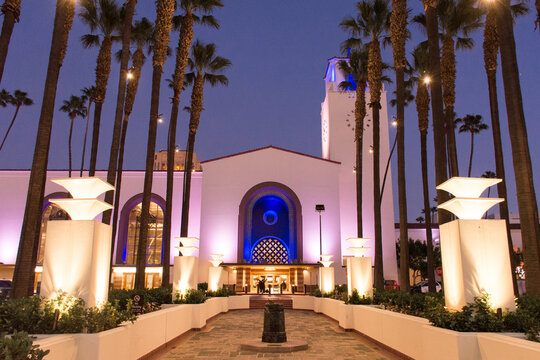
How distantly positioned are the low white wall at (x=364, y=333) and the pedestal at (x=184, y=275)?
40.6 inches

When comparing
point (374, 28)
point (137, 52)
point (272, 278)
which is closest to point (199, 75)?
point (137, 52)

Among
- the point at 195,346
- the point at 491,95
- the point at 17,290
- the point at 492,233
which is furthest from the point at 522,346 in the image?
the point at 491,95

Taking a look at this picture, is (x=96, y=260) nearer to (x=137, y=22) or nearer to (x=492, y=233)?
(x=492, y=233)

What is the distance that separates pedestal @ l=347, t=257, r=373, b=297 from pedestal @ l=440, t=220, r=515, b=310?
30.9 ft

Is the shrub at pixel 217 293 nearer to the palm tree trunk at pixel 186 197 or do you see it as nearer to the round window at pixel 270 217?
the palm tree trunk at pixel 186 197

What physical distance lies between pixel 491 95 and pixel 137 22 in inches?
693

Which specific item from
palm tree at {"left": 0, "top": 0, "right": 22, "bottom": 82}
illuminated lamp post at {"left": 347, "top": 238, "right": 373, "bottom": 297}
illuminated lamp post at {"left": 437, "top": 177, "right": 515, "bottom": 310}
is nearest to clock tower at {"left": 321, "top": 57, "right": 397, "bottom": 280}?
illuminated lamp post at {"left": 347, "top": 238, "right": 373, "bottom": 297}

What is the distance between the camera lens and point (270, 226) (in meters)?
39.3

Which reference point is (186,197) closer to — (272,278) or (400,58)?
(400,58)

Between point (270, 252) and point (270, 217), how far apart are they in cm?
337

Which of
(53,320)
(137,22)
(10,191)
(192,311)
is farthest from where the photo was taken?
(10,191)

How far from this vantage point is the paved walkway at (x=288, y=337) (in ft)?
35.2

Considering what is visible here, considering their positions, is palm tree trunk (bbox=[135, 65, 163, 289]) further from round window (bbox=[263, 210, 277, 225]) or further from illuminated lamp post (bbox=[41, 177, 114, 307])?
round window (bbox=[263, 210, 277, 225])

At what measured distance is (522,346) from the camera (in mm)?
5398
